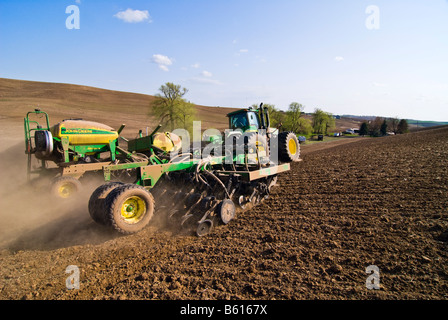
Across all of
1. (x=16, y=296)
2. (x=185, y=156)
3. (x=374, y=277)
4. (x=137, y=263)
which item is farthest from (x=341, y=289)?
(x=185, y=156)

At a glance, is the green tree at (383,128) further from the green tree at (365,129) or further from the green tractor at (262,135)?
the green tractor at (262,135)

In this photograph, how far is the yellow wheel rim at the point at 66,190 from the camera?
24.5ft

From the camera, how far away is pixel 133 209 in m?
4.65

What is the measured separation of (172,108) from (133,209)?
33175 mm

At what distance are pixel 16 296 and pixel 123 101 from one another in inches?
2408

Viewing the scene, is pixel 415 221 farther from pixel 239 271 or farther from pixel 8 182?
pixel 8 182

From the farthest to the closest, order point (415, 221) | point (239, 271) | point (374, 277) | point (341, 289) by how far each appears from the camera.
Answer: point (415, 221) → point (239, 271) → point (374, 277) → point (341, 289)

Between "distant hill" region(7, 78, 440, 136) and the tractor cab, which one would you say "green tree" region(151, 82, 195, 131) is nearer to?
"distant hill" region(7, 78, 440, 136)

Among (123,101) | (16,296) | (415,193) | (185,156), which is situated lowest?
(16,296)

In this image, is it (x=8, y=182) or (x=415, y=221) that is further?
(x=8, y=182)

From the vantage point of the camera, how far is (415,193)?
248 inches

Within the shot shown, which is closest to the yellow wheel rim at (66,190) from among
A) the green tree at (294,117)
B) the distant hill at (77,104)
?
the distant hill at (77,104)

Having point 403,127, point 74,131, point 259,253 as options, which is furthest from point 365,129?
point 259,253

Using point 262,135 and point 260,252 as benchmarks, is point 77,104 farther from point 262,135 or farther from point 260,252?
point 260,252
